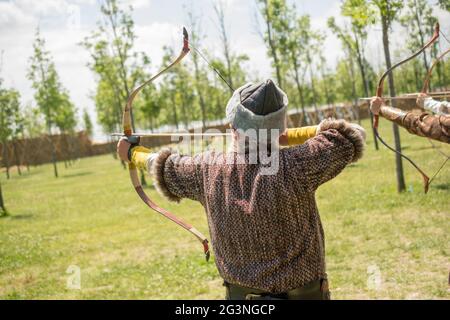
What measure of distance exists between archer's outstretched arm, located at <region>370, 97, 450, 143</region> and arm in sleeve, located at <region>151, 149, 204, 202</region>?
239 cm

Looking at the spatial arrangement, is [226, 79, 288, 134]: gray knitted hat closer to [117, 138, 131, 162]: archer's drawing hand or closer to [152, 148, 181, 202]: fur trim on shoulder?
[152, 148, 181, 202]: fur trim on shoulder

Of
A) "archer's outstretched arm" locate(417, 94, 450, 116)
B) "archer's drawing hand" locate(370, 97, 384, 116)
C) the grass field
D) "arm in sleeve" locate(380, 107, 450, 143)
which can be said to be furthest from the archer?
the grass field

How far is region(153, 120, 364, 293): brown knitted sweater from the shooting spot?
2.24 m

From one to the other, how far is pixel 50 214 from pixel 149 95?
19.7 metres

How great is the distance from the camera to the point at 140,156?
2.89 m

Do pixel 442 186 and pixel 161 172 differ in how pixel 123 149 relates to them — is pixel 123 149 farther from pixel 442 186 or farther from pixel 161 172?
pixel 442 186

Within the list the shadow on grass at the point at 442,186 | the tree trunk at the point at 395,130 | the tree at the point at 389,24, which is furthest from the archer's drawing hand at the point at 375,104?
the shadow on grass at the point at 442,186

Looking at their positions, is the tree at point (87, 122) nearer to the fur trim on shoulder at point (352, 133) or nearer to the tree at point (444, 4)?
the tree at point (444, 4)

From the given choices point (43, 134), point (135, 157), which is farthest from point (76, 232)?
point (43, 134)

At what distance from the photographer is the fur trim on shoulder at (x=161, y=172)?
2.60 m

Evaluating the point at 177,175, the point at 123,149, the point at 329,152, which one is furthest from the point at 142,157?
the point at 329,152

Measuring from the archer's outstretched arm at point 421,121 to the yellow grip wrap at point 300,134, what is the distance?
5.60 ft

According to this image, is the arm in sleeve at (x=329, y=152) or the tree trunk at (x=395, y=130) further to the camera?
the tree trunk at (x=395, y=130)
